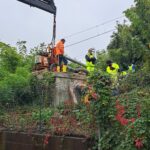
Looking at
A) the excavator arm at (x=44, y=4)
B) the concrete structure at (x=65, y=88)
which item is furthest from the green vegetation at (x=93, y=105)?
the excavator arm at (x=44, y=4)

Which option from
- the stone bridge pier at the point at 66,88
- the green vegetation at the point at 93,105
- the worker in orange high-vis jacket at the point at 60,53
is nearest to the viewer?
the green vegetation at the point at 93,105

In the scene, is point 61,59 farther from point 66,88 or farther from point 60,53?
point 66,88

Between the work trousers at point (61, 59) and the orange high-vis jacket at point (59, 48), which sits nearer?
the orange high-vis jacket at point (59, 48)

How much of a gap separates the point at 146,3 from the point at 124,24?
6.09 metres

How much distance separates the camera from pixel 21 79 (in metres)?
19.0

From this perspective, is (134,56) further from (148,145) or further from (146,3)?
(148,145)

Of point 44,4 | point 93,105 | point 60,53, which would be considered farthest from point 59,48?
point 93,105

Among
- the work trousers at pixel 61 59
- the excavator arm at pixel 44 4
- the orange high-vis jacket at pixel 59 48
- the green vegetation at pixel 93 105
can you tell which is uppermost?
the excavator arm at pixel 44 4

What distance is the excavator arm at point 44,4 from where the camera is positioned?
2335 centimetres

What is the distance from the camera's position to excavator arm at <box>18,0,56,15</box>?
23350 millimetres

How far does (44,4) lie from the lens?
24250 millimetres

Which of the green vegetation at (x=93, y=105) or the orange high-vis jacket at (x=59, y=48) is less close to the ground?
the orange high-vis jacket at (x=59, y=48)

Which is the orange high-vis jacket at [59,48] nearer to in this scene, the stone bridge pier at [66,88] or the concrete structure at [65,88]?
the concrete structure at [65,88]

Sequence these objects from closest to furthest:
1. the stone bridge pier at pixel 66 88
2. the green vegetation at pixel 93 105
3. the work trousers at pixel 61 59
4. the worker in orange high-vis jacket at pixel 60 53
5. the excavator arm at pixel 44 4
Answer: the green vegetation at pixel 93 105
the stone bridge pier at pixel 66 88
the worker in orange high-vis jacket at pixel 60 53
the work trousers at pixel 61 59
the excavator arm at pixel 44 4
